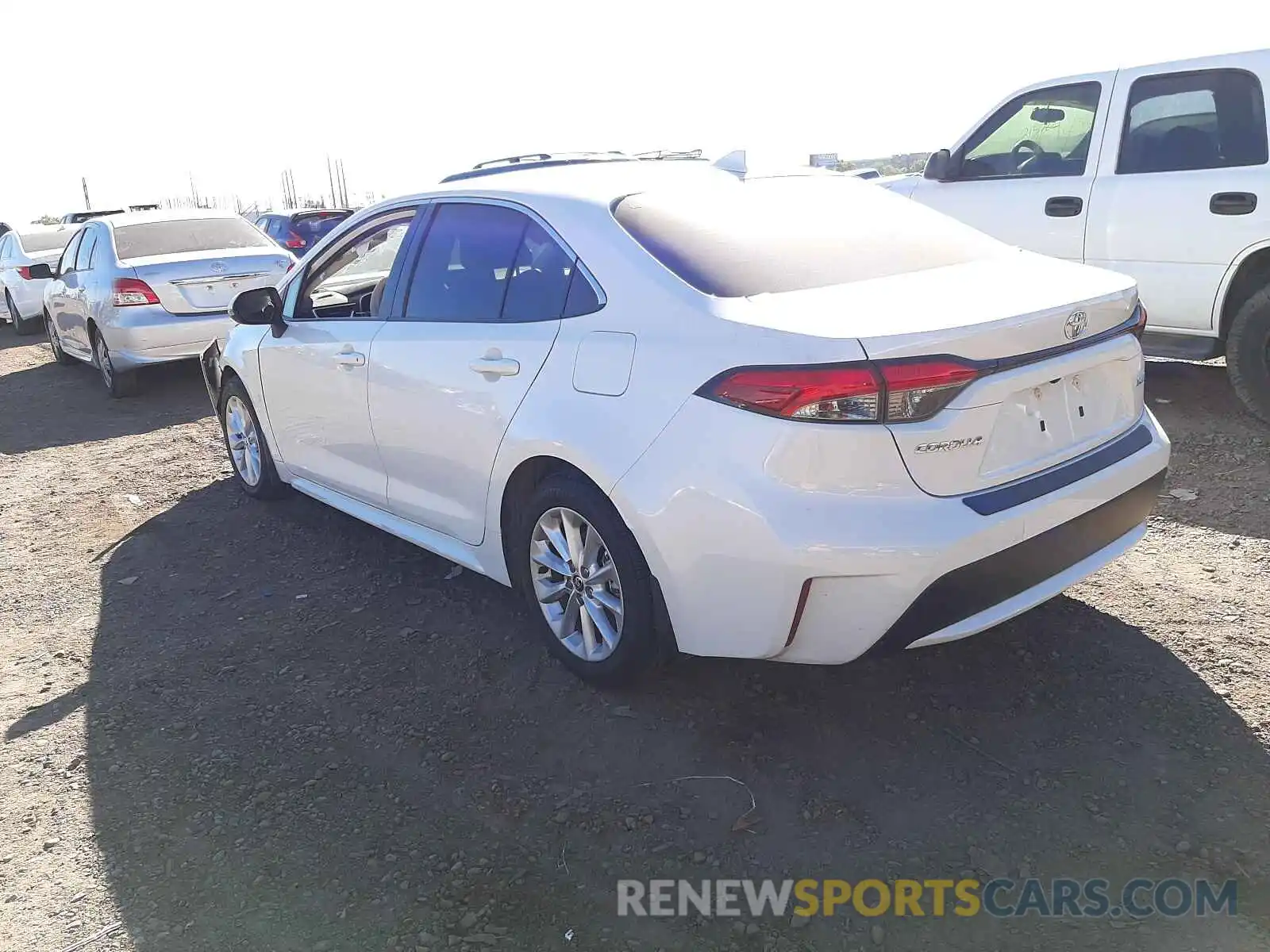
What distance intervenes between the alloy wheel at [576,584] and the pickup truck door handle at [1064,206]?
14.6ft

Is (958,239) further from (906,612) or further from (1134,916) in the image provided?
(1134,916)

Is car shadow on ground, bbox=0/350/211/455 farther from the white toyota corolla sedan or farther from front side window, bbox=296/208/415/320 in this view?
the white toyota corolla sedan

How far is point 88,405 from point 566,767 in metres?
7.83

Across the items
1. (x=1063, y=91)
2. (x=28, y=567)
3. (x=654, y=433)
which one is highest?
(x=1063, y=91)

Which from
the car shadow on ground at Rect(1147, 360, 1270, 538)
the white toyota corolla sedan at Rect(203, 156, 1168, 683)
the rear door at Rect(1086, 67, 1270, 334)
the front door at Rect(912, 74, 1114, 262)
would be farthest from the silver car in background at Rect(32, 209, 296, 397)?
the car shadow on ground at Rect(1147, 360, 1270, 538)

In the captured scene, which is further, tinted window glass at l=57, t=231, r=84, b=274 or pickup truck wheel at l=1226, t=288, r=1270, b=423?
tinted window glass at l=57, t=231, r=84, b=274

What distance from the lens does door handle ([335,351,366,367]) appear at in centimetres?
436

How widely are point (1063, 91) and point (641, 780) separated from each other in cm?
543

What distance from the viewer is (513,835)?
2.89m

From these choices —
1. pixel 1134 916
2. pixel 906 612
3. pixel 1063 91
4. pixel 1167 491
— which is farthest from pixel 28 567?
pixel 1063 91

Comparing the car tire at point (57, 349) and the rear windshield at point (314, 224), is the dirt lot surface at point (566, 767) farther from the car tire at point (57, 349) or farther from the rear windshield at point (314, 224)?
the rear windshield at point (314, 224)

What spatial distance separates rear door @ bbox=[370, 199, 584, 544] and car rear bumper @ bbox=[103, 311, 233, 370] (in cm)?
512

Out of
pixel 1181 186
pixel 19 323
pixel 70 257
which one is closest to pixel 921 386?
pixel 1181 186

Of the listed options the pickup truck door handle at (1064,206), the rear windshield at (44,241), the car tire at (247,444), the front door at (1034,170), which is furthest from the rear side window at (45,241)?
the pickup truck door handle at (1064,206)
